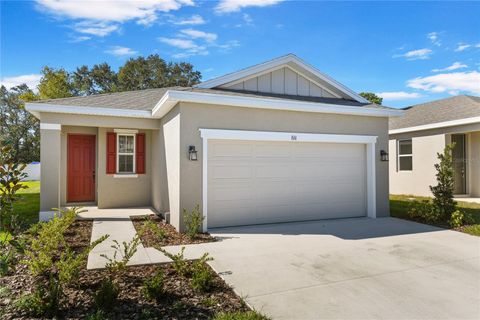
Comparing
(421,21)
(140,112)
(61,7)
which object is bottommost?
(140,112)

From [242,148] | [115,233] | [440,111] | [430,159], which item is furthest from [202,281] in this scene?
[440,111]

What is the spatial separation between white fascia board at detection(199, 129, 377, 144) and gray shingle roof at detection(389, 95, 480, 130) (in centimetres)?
645

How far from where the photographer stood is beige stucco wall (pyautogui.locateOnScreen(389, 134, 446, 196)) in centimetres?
1316

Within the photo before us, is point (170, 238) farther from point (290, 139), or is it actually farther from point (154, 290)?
point (290, 139)

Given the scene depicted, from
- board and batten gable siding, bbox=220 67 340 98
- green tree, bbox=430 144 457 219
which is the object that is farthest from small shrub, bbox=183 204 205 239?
green tree, bbox=430 144 457 219

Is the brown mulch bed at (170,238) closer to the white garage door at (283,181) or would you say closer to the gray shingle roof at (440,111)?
the white garage door at (283,181)

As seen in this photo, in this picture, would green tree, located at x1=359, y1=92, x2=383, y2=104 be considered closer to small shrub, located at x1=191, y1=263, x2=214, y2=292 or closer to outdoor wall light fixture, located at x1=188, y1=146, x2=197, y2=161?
outdoor wall light fixture, located at x1=188, y1=146, x2=197, y2=161

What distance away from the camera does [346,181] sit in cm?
881

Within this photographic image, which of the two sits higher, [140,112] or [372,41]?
[372,41]

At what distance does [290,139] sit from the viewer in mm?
7984

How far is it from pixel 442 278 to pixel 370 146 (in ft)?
16.9

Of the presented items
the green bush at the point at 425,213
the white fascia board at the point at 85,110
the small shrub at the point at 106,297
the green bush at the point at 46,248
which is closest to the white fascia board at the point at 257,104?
the white fascia board at the point at 85,110

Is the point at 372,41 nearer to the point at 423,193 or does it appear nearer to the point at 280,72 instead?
the point at 280,72

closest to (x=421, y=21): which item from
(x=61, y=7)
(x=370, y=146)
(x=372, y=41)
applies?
(x=372, y=41)
